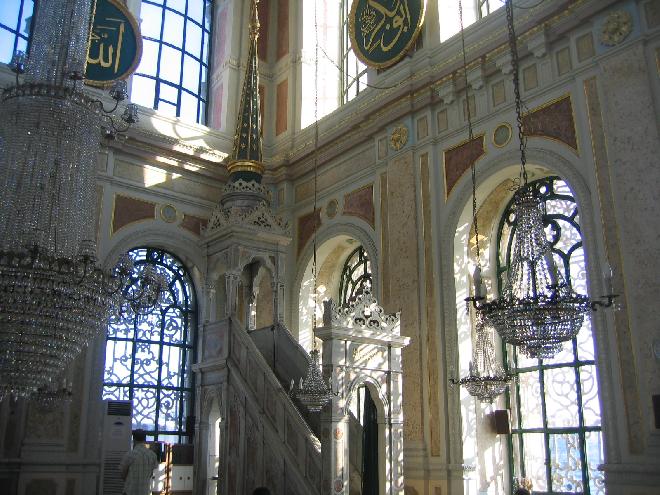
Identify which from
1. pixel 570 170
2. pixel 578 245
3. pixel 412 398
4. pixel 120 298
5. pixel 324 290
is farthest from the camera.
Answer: pixel 324 290

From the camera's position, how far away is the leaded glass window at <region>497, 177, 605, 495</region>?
6992 millimetres

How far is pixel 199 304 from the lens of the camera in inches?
416

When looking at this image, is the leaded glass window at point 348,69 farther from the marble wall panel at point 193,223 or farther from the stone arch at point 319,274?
the marble wall panel at point 193,223

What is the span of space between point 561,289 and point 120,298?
277cm

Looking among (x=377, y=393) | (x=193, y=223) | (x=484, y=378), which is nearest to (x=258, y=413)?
(x=377, y=393)

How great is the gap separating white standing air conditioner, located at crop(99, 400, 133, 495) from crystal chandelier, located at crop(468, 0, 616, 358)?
5.83m

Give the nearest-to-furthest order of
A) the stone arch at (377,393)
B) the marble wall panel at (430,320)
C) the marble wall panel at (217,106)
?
the stone arch at (377,393) → the marble wall panel at (430,320) → the marble wall panel at (217,106)

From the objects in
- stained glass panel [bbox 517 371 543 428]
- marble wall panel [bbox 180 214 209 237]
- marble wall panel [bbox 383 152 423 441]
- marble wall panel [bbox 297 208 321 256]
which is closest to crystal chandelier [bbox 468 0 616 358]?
stained glass panel [bbox 517 371 543 428]

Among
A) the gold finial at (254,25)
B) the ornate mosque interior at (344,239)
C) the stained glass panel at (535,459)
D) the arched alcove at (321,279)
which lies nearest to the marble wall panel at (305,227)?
the ornate mosque interior at (344,239)

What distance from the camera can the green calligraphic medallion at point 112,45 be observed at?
32.4ft

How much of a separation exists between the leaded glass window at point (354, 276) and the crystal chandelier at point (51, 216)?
16.5ft

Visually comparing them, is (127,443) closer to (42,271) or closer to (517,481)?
(517,481)

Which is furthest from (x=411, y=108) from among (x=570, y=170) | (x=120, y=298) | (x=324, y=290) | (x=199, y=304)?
(x=120, y=298)

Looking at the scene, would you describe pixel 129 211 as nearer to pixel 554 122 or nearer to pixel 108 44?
pixel 108 44
